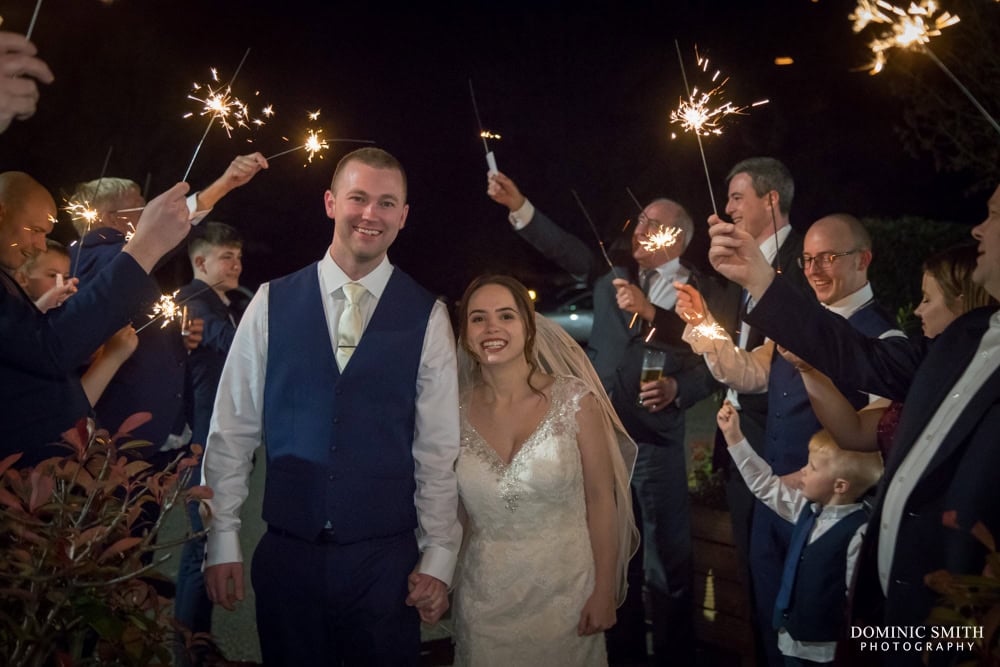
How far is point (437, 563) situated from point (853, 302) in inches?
91.5

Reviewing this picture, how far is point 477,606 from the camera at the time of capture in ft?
12.2

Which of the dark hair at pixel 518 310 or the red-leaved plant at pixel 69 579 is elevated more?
the dark hair at pixel 518 310

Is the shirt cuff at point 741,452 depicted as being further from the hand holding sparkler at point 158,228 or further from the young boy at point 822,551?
the hand holding sparkler at point 158,228

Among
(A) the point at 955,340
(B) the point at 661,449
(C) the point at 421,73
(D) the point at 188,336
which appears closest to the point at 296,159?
(C) the point at 421,73

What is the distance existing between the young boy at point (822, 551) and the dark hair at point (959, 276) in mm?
780

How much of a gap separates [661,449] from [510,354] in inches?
70.4

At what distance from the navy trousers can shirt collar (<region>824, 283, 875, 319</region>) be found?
7.81 feet

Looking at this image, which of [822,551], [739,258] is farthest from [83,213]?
[822,551]

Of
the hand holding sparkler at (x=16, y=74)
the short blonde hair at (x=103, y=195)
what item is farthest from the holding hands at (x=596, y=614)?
the short blonde hair at (x=103, y=195)

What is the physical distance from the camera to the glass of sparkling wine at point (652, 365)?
5.33 meters

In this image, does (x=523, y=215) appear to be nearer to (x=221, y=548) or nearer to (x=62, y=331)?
(x=221, y=548)

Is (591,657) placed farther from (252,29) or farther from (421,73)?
(421,73)

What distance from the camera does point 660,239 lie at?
549 cm

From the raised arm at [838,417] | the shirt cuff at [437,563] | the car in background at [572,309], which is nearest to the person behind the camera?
the shirt cuff at [437,563]
